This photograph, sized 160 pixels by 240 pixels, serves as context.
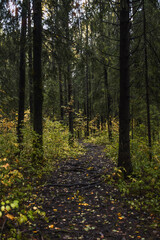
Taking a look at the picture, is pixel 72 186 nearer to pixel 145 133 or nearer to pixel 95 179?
pixel 95 179

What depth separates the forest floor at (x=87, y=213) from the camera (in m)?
3.41

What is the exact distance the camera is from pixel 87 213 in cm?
421

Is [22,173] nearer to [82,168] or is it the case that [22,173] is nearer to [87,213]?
[82,168]

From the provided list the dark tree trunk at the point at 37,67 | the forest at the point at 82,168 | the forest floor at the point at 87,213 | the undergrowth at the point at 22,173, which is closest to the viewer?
the undergrowth at the point at 22,173

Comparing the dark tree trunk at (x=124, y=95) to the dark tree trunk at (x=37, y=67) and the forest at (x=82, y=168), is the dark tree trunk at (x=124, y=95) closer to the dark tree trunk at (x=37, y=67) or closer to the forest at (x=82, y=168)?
the forest at (x=82, y=168)

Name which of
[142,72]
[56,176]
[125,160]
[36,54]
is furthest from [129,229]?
[36,54]

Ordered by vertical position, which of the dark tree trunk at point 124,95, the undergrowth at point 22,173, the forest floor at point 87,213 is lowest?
the forest floor at point 87,213

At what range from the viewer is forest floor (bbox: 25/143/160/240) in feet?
11.2

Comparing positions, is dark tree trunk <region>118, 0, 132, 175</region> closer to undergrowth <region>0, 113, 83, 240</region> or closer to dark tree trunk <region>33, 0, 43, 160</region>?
undergrowth <region>0, 113, 83, 240</region>

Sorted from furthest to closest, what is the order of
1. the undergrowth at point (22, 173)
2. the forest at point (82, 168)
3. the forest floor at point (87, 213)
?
the forest at point (82, 168) → the forest floor at point (87, 213) → the undergrowth at point (22, 173)

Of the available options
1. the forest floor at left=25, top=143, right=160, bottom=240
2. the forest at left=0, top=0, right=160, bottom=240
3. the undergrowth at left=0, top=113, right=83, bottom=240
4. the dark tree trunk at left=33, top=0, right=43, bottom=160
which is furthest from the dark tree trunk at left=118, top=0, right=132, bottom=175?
the dark tree trunk at left=33, top=0, right=43, bottom=160

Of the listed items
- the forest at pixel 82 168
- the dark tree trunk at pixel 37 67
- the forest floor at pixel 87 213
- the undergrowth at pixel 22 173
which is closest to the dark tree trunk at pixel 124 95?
the forest at pixel 82 168

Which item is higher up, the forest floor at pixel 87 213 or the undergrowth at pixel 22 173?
the undergrowth at pixel 22 173

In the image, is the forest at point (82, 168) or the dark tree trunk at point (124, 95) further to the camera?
the dark tree trunk at point (124, 95)
